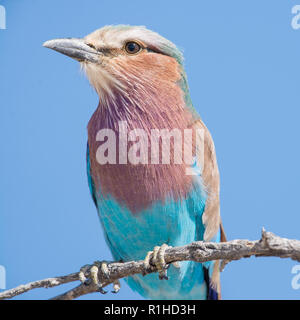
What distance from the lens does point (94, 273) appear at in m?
2.42

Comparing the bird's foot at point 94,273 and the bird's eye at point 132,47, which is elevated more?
the bird's eye at point 132,47

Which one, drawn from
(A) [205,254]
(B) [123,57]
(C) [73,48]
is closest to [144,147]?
(B) [123,57]

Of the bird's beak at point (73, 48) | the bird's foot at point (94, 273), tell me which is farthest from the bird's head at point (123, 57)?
the bird's foot at point (94, 273)

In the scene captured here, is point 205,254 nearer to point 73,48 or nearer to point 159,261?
point 159,261

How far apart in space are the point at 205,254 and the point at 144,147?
72 centimetres

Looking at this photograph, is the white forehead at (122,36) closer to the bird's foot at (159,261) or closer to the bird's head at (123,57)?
the bird's head at (123,57)

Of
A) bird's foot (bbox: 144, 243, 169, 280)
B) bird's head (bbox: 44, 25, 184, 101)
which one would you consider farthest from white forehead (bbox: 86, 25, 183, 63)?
bird's foot (bbox: 144, 243, 169, 280)

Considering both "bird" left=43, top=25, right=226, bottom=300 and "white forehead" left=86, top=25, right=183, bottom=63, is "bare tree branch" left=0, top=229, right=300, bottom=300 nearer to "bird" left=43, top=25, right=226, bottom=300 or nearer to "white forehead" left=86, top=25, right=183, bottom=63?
"bird" left=43, top=25, right=226, bottom=300

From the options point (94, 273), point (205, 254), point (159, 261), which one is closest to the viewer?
point (205, 254)

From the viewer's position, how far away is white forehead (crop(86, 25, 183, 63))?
8.23 ft

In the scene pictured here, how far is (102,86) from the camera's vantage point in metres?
2.62

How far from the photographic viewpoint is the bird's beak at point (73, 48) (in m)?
2.49
